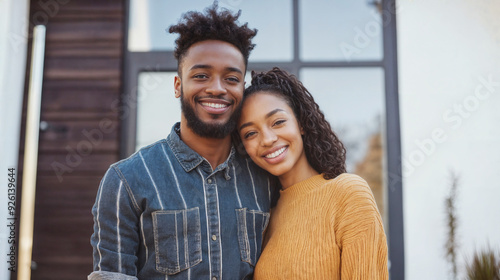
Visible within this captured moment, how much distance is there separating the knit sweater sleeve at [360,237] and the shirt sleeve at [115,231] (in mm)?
691

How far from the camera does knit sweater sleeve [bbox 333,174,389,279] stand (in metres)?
1.36

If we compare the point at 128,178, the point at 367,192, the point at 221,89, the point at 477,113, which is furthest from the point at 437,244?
the point at 128,178

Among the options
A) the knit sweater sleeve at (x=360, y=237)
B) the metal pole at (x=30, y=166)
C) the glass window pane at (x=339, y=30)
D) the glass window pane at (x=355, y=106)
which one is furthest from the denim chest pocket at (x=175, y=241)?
the glass window pane at (x=339, y=30)

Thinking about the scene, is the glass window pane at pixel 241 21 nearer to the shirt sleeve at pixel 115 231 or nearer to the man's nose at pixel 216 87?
the man's nose at pixel 216 87

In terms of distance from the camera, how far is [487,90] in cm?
295

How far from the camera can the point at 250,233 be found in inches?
61.6

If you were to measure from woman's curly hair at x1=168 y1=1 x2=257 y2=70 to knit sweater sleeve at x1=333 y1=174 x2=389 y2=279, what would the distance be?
70cm

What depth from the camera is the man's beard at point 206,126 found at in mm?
1572

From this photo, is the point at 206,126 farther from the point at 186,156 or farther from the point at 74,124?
the point at 74,124

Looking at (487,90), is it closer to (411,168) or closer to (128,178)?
(411,168)

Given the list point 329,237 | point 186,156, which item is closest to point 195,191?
point 186,156

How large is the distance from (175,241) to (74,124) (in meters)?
1.86

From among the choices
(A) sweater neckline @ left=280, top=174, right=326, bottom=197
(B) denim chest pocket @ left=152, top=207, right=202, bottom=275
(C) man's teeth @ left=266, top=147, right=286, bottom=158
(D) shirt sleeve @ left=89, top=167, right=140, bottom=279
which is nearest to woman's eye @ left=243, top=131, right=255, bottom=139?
(C) man's teeth @ left=266, top=147, right=286, bottom=158

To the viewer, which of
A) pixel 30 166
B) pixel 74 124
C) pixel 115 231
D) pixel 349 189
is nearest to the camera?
pixel 115 231
